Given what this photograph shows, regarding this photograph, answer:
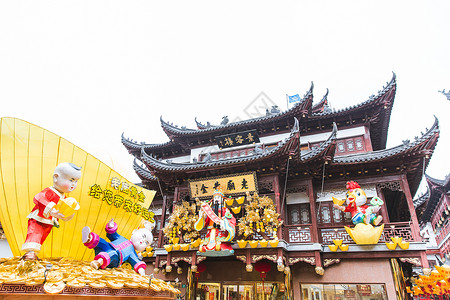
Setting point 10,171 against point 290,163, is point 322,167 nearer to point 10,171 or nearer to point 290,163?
point 290,163

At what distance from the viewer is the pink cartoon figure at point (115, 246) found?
393cm

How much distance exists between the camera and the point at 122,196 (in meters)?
4.75

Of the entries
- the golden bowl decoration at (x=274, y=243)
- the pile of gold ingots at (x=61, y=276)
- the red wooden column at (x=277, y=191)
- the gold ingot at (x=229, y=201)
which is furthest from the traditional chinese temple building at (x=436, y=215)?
the pile of gold ingots at (x=61, y=276)

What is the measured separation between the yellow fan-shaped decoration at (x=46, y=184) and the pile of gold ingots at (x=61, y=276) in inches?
11.5

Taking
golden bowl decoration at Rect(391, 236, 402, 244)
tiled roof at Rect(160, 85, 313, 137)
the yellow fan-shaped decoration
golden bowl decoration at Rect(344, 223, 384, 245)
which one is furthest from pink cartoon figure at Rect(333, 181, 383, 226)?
the yellow fan-shaped decoration

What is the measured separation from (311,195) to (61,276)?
8913 millimetres

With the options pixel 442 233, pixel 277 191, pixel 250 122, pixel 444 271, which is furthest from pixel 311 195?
pixel 442 233

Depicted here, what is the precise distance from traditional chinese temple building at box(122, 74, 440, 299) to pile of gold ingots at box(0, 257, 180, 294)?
253 inches

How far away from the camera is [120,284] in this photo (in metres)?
3.45

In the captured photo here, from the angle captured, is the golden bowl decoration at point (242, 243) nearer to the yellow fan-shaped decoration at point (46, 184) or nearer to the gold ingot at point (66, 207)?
the yellow fan-shaped decoration at point (46, 184)

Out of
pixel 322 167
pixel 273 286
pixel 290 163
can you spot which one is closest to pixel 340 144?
pixel 322 167

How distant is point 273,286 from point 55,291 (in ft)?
29.7

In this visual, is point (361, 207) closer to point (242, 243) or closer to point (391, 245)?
point (391, 245)

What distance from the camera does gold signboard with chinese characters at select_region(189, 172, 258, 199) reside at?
10.7 metres
